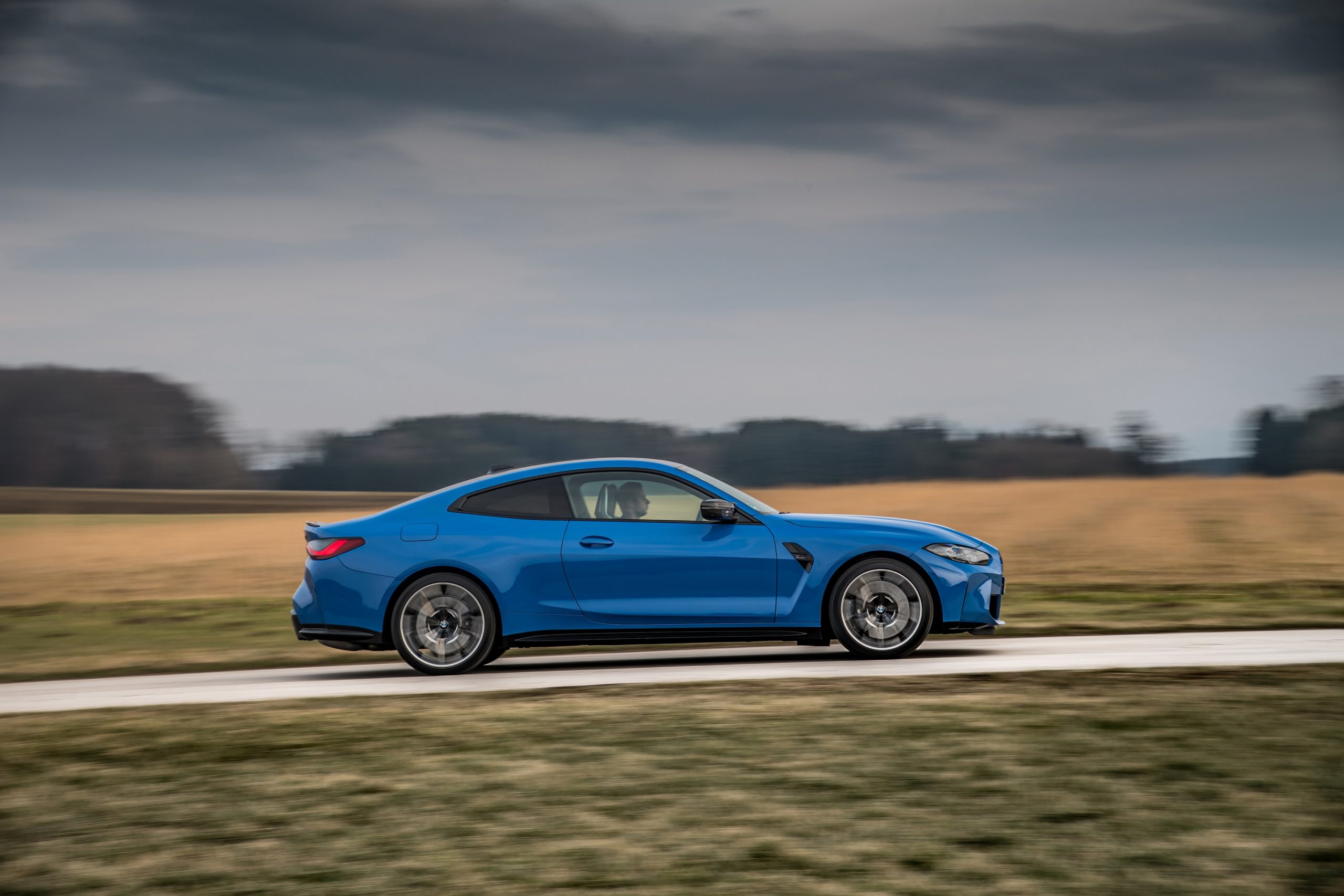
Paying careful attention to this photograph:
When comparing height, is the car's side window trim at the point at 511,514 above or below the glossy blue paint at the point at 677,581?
above

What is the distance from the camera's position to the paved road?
8.25 metres

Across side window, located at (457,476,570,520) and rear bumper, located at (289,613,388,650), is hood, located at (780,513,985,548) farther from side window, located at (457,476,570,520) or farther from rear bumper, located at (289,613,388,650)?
rear bumper, located at (289,613,388,650)

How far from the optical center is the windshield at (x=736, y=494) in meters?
8.99

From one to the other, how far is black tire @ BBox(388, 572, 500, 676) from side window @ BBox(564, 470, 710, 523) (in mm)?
929

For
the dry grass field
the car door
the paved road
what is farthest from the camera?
the dry grass field

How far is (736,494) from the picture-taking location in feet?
30.2

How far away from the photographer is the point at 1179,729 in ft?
19.5

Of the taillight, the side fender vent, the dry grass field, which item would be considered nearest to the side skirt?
the side fender vent

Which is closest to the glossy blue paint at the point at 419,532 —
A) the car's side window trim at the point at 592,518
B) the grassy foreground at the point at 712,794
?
the car's side window trim at the point at 592,518

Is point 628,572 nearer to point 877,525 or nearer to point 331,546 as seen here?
point 877,525

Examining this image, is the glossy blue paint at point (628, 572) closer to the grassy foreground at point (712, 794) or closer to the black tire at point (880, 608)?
the black tire at point (880, 608)

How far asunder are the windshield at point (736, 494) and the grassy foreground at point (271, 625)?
2.50 meters

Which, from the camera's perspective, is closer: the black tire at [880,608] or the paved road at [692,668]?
the paved road at [692,668]

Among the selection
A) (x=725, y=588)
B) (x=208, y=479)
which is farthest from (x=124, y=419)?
(x=725, y=588)
